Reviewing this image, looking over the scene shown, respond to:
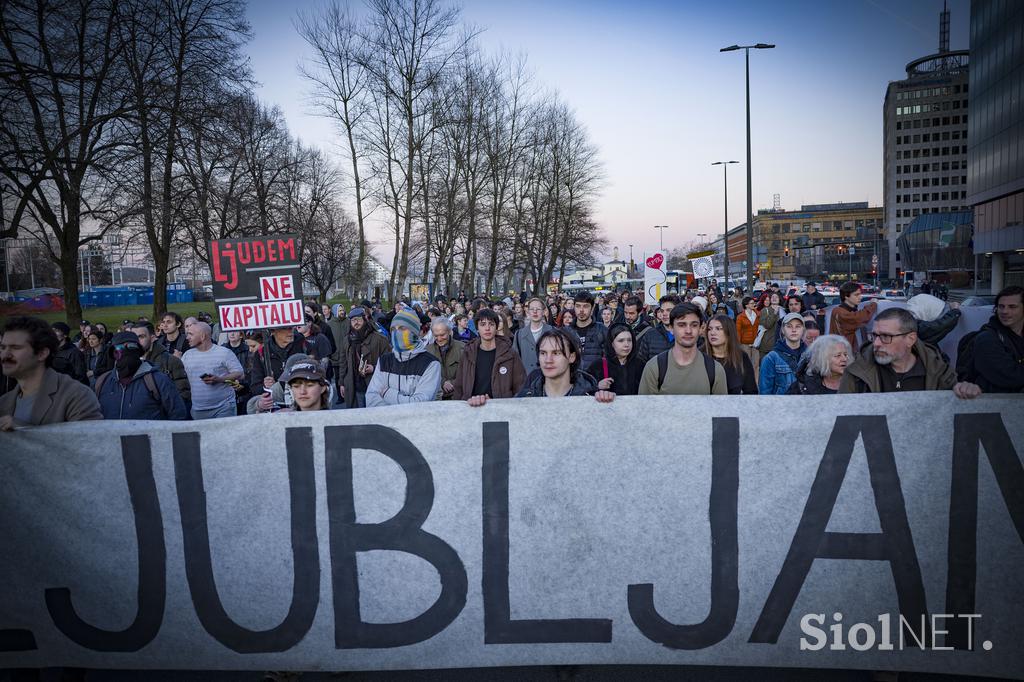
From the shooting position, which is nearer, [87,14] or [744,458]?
[744,458]

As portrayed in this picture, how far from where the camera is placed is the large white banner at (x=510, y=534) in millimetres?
3207

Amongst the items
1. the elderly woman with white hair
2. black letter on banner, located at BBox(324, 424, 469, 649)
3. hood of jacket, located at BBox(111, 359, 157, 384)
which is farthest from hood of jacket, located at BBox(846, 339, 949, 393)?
hood of jacket, located at BBox(111, 359, 157, 384)

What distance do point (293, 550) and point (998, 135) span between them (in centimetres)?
6515

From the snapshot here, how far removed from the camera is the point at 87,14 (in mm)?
17500

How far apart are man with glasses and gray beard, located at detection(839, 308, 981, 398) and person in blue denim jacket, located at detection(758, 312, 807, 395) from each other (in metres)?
2.09

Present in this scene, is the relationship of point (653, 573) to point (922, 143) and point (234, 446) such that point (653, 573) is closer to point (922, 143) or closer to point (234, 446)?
point (234, 446)

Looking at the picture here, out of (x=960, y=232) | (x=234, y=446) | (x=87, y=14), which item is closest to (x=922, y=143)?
(x=960, y=232)

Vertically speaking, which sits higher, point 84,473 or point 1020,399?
point 1020,399

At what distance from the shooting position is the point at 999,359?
14.6 feet

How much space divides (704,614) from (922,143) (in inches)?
5312

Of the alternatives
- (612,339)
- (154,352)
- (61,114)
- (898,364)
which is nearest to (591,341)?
(612,339)

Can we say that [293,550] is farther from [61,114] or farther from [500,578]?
[61,114]

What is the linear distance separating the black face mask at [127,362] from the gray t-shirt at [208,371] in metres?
1.33

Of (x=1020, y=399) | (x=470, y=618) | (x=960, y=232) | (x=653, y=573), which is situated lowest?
(x=470, y=618)
